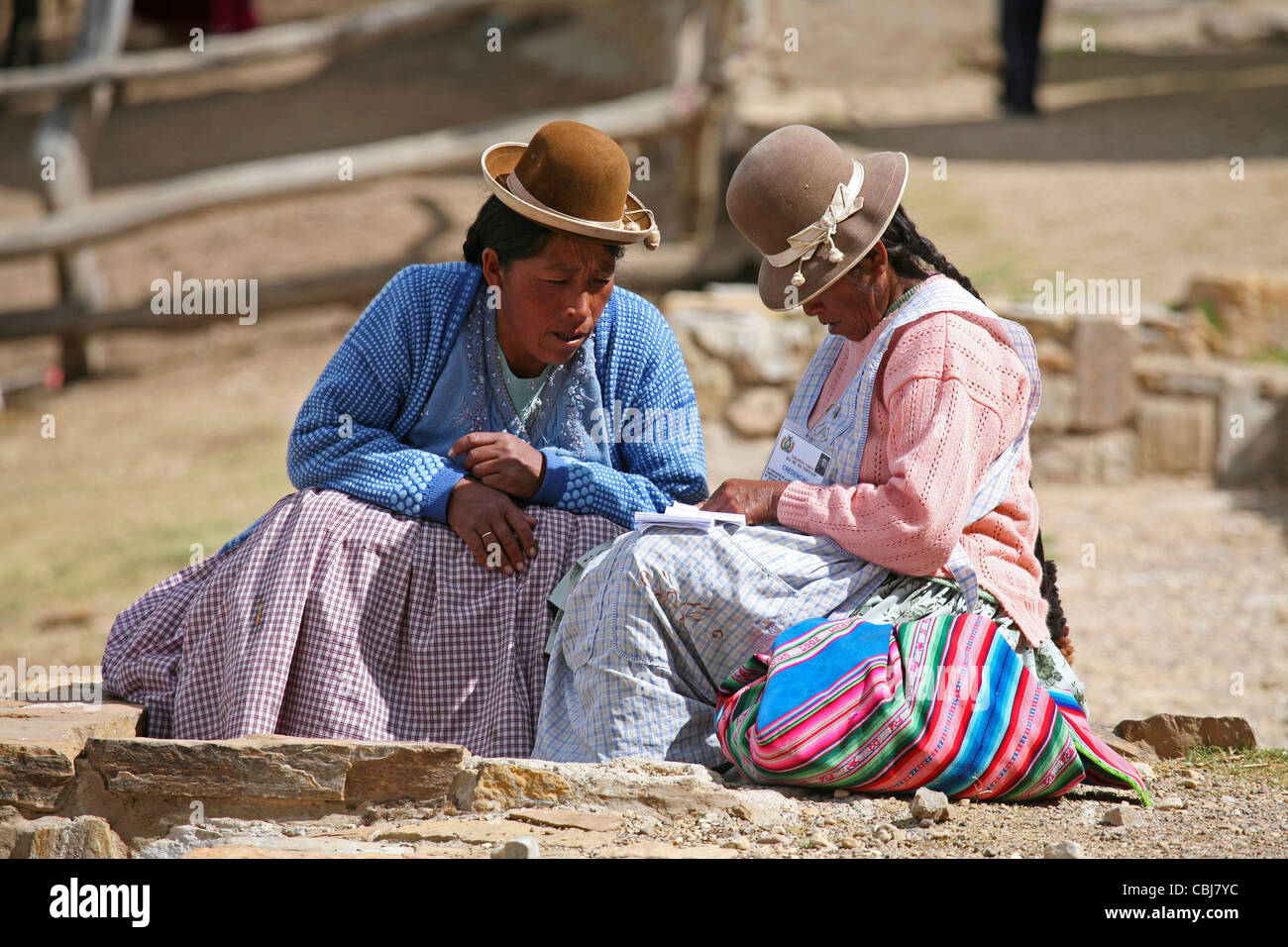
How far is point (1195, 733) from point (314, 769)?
2067 mm

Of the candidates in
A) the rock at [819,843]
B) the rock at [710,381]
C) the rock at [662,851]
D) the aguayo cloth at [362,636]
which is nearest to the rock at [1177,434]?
the rock at [710,381]

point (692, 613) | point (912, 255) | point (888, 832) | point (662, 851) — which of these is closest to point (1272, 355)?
point (912, 255)

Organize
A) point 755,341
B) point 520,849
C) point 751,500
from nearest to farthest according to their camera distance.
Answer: point 520,849 < point 751,500 < point 755,341

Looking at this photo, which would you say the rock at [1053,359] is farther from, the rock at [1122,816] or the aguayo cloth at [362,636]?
the rock at [1122,816]

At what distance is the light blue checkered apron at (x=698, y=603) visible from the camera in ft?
9.50

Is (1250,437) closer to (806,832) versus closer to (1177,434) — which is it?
(1177,434)

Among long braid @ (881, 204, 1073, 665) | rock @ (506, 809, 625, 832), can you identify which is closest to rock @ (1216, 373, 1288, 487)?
long braid @ (881, 204, 1073, 665)

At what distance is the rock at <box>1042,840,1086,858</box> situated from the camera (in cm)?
242

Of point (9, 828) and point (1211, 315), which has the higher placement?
point (1211, 315)

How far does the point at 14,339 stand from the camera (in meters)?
10.2

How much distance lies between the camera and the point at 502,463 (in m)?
3.32

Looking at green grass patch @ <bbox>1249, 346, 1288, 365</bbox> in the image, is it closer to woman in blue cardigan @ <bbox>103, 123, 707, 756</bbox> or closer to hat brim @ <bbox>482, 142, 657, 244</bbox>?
woman in blue cardigan @ <bbox>103, 123, 707, 756</bbox>

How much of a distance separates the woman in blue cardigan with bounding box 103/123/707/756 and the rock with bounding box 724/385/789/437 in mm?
3952
